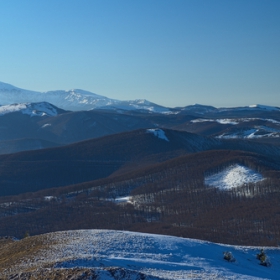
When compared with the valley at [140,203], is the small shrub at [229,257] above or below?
above

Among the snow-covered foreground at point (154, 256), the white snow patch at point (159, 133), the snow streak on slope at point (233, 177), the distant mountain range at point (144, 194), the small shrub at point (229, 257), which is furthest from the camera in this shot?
the white snow patch at point (159, 133)

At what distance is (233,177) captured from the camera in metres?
80.2

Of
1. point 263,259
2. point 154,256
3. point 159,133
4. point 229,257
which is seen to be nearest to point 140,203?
point 263,259

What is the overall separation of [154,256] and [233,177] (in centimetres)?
5116

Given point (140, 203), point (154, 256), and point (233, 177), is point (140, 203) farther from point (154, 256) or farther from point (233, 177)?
point (154, 256)

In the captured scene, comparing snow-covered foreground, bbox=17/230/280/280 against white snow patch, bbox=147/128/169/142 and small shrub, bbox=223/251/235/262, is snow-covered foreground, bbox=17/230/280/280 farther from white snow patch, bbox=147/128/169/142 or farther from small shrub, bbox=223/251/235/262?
white snow patch, bbox=147/128/169/142

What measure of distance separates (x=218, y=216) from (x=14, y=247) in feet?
112

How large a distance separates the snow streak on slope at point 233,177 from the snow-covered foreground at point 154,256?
39105 mm

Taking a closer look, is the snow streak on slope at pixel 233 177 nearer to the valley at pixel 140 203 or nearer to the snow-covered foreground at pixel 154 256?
the valley at pixel 140 203

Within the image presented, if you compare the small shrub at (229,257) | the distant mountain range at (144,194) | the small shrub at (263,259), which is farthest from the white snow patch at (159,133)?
the small shrub at (229,257)

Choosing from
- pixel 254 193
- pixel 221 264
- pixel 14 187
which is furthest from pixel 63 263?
pixel 14 187

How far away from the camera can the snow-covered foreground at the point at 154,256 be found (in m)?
26.7

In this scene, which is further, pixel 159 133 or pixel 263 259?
pixel 159 133

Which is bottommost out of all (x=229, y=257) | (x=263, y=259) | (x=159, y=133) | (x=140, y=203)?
(x=140, y=203)
